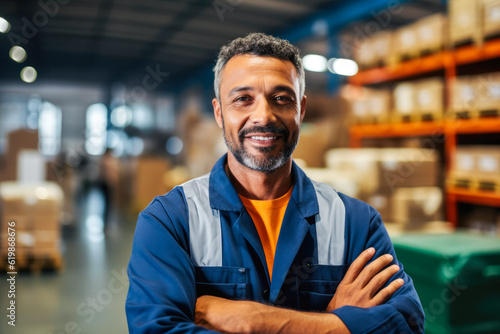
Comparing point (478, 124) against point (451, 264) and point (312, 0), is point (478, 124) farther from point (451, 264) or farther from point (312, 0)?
point (312, 0)

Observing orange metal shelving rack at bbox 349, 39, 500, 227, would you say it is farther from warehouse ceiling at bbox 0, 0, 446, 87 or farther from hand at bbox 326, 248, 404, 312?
hand at bbox 326, 248, 404, 312

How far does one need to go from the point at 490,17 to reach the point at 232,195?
14.9 ft

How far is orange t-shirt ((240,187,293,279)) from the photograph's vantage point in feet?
5.89

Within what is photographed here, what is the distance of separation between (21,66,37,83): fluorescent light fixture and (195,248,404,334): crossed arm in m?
22.2

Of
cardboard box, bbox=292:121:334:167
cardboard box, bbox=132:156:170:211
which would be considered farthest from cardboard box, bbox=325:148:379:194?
cardboard box, bbox=132:156:170:211

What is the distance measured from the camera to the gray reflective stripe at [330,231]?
1.78 metres

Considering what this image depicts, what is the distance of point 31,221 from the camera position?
575 centimetres

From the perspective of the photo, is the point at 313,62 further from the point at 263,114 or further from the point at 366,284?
the point at 366,284

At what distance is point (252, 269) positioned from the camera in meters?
1.70

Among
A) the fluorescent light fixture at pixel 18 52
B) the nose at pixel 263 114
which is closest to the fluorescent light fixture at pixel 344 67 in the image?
the nose at pixel 263 114

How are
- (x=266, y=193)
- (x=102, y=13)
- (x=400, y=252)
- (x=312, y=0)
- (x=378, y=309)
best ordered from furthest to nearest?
(x=102, y=13) → (x=312, y=0) → (x=400, y=252) → (x=266, y=193) → (x=378, y=309)

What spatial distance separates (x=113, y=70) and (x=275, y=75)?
2118 centimetres

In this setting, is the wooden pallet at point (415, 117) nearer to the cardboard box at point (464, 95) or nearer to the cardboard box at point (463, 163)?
the cardboard box at point (464, 95)

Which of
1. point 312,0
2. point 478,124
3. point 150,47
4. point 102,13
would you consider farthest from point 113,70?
point 478,124
